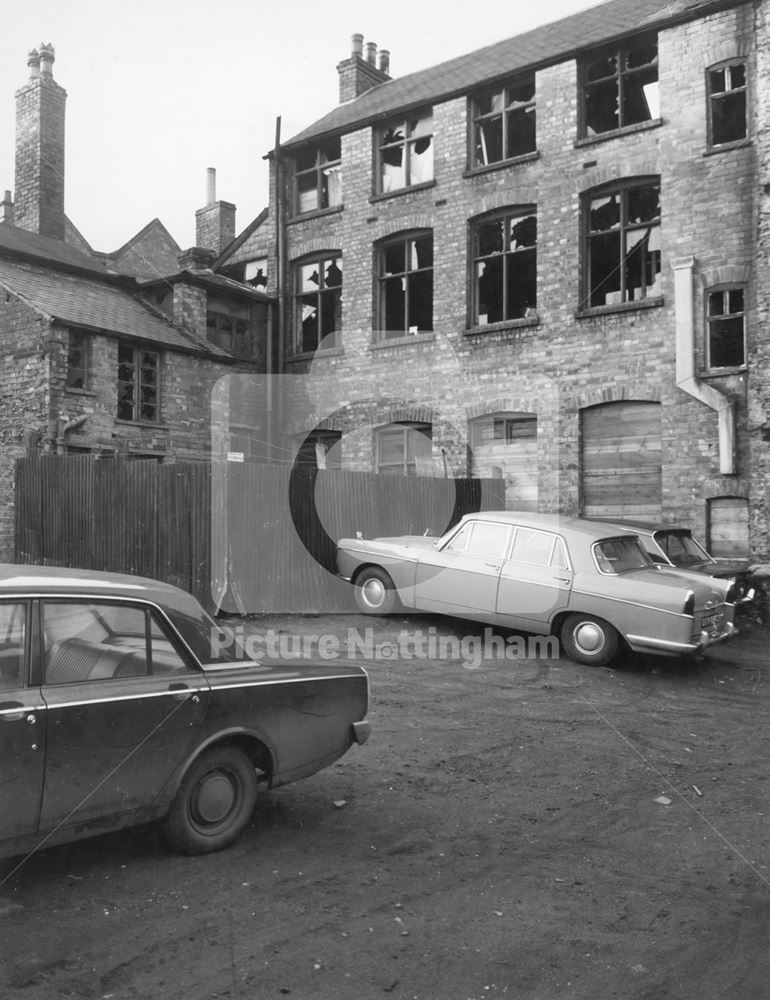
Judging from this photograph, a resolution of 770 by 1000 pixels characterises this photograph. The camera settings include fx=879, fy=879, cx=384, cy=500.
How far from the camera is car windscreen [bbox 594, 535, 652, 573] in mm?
10148

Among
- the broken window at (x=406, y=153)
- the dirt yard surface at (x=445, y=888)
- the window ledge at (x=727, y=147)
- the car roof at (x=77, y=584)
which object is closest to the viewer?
the dirt yard surface at (x=445, y=888)

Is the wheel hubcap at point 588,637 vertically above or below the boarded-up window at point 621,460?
below

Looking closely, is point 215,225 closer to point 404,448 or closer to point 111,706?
point 404,448

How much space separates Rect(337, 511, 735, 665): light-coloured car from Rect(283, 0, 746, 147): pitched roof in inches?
432

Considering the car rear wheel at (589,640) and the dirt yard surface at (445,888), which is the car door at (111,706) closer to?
the dirt yard surface at (445,888)

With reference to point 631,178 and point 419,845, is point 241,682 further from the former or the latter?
point 631,178

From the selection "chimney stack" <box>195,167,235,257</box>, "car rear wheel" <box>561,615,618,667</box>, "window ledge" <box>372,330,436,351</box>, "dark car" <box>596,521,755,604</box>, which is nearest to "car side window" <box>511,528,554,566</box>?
"car rear wheel" <box>561,615,618,667</box>

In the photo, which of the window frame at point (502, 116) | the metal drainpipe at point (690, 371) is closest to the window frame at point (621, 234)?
the metal drainpipe at point (690, 371)

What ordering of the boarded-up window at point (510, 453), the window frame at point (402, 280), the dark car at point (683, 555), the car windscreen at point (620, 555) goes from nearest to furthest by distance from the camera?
the car windscreen at point (620, 555)
the dark car at point (683, 555)
the boarded-up window at point (510, 453)
the window frame at point (402, 280)

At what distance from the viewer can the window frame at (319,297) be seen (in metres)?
21.0

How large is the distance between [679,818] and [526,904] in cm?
170

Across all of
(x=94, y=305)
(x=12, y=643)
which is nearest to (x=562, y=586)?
(x=12, y=643)

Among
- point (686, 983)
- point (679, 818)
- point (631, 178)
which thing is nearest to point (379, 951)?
point (686, 983)

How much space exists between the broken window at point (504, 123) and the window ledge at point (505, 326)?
344 centimetres
